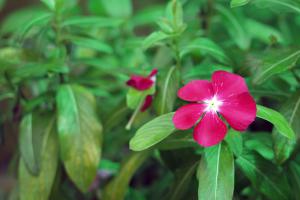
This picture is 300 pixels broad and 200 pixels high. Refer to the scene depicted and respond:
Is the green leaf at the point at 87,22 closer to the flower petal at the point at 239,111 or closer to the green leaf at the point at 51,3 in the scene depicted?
the green leaf at the point at 51,3

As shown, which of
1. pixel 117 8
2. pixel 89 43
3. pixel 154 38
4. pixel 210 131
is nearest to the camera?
pixel 210 131

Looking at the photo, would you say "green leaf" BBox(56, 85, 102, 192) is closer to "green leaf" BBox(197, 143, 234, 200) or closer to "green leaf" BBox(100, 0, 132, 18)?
"green leaf" BBox(197, 143, 234, 200)

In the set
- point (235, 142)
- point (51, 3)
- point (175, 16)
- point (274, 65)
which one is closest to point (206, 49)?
point (175, 16)

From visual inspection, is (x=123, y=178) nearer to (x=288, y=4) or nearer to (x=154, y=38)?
(x=154, y=38)

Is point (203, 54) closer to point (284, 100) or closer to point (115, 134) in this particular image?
point (284, 100)

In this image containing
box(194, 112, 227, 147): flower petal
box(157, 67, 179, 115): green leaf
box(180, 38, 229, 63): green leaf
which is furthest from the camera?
box(180, 38, 229, 63): green leaf

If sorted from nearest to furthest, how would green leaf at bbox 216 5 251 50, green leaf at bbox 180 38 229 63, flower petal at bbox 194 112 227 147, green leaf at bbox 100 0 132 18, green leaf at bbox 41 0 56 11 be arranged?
flower petal at bbox 194 112 227 147
green leaf at bbox 180 38 229 63
green leaf at bbox 41 0 56 11
green leaf at bbox 216 5 251 50
green leaf at bbox 100 0 132 18

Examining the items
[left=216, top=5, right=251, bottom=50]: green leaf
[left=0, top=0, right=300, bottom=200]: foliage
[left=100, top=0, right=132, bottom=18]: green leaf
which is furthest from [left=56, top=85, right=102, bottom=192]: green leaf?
[left=100, top=0, right=132, bottom=18]: green leaf
